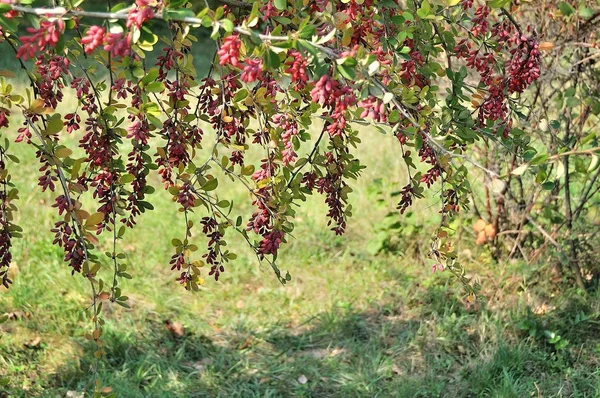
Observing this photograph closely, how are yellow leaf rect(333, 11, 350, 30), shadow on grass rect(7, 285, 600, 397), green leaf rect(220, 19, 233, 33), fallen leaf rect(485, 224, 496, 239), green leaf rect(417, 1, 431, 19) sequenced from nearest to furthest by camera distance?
green leaf rect(220, 19, 233, 33) → yellow leaf rect(333, 11, 350, 30) → green leaf rect(417, 1, 431, 19) → shadow on grass rect(7, 285, 600, 397) → fallen leaf rect(485, 224, 496, 239)

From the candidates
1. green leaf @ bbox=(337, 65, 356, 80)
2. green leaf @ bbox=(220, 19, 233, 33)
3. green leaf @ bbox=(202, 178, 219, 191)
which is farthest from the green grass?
green leaf @ bbox=(220, 19, 233, 33)

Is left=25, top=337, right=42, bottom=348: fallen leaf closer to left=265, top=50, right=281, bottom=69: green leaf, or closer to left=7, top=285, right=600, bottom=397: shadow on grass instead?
left=7, top=285, right=600, bottom=397: shadow on grass

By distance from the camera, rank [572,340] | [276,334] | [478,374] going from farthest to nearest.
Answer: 1. [276,334]
2. [572,340]
3. [478,374]

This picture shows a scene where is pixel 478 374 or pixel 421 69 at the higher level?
pixel 421 69

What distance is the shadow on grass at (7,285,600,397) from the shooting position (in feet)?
10.6

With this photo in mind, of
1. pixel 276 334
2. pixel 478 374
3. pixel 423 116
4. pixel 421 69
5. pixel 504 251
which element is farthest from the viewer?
pixel 504 251

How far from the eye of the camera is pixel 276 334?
3.74 metres

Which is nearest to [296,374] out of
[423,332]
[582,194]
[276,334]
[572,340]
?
[276,334]

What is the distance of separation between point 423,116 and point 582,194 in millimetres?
2147

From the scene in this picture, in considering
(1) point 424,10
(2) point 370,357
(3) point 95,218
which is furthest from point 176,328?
(1) point 424,10

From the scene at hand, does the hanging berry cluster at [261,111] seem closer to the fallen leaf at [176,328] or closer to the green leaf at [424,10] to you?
the green leaf at [424,10]

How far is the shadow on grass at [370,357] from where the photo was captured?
3242mm

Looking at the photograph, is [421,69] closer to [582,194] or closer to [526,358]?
[526,358]

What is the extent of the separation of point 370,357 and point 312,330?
40cm
